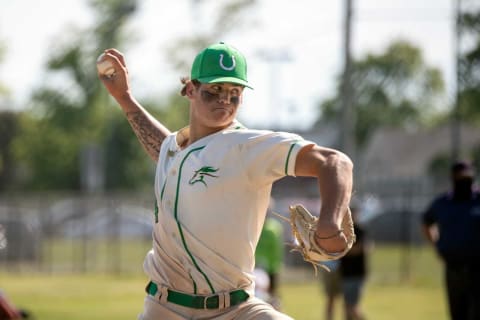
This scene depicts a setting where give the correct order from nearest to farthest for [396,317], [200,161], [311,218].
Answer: [311,218]
[200,161]
[396,317]

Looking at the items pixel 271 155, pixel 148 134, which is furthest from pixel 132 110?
A: pixel 271 155

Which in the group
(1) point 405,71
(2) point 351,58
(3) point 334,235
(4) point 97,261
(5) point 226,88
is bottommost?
(4) point 97,261

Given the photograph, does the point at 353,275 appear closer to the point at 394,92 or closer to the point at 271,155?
the point at 271,155

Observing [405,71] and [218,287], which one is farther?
[405,71]

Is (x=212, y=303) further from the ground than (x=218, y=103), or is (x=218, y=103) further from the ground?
(x=218, y=103)

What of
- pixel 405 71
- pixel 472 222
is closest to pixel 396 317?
pixel 472 222

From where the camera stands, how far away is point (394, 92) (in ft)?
353

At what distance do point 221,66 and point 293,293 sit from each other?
22099mm

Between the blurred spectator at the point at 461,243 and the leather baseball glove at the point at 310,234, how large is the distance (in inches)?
309

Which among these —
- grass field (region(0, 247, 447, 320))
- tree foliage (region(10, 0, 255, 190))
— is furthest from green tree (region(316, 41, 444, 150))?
grass field (region(0, 247, 447, 320))

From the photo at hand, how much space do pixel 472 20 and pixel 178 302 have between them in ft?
56.7

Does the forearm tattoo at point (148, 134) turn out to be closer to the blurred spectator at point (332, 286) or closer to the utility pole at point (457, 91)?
the blurred spectator at point (332, 286)

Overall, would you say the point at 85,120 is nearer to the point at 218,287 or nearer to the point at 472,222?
the point at 472,222

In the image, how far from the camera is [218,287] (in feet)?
19.7
